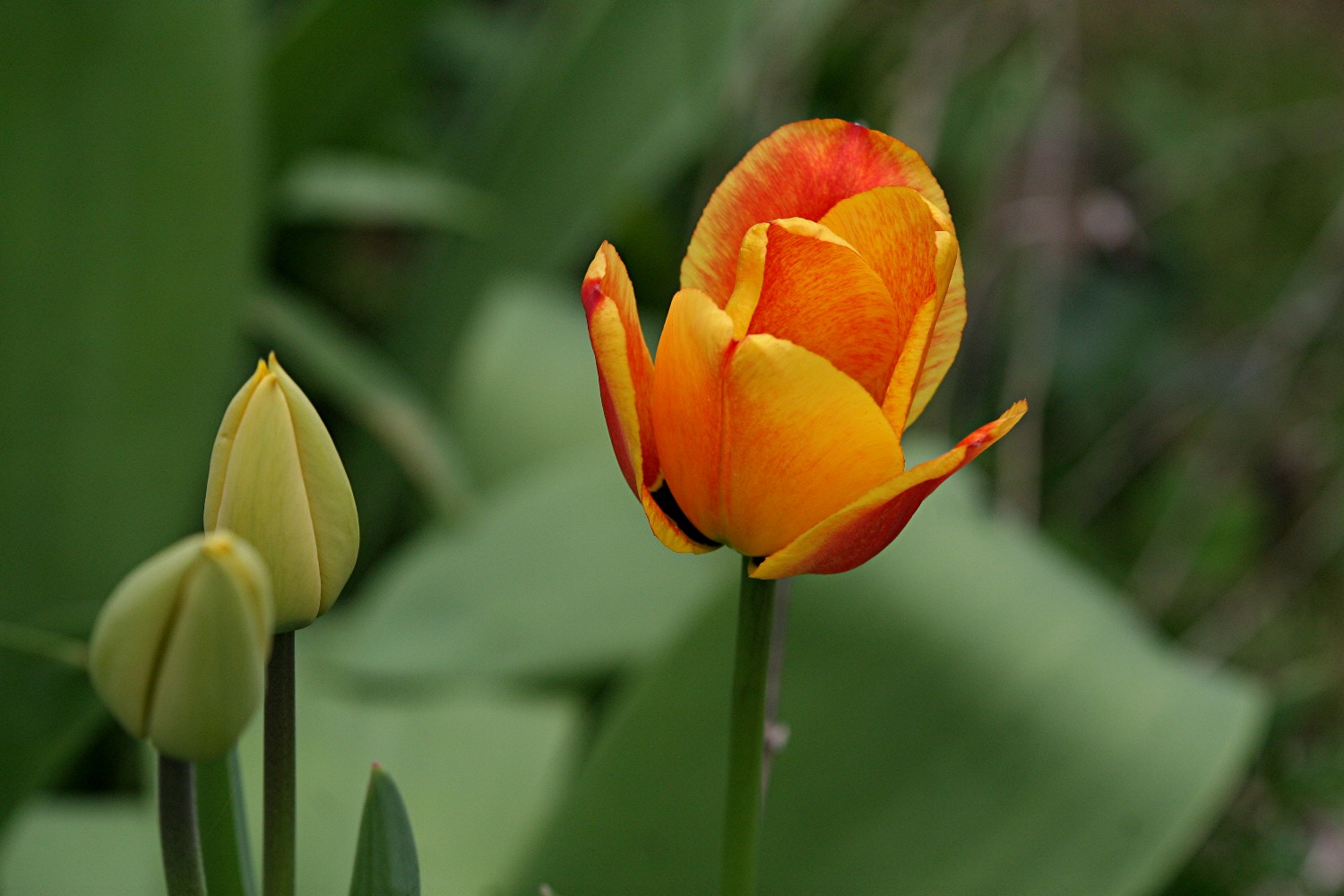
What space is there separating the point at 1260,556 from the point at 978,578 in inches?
29.0

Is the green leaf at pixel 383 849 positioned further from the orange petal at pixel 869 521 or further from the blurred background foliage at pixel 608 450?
the blurred background foliage at pixel 608 450

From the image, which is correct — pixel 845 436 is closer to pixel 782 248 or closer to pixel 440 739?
pixel 782 248

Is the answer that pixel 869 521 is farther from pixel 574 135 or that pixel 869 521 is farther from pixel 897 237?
pixel 574 135

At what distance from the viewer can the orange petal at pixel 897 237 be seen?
235 millimetres

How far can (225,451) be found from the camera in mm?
228

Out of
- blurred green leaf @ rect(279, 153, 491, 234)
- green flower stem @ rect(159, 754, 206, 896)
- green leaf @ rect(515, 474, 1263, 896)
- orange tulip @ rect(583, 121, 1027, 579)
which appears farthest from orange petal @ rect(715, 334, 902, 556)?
blurred green leaf @ rect(279, 153, 491, 234)

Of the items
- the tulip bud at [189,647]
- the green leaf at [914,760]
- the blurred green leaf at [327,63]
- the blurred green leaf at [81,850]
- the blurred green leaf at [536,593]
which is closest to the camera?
the tulip bud at [189,647]

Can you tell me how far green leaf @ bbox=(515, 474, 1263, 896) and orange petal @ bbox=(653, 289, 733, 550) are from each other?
0.82ft

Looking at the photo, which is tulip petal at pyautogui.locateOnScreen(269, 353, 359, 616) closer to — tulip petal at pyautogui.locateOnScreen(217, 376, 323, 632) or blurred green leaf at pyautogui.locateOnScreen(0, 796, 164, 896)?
tulip petal at pyautogui.locateOnScreen(217, 376, 323, 632)

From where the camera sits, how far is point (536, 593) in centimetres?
78

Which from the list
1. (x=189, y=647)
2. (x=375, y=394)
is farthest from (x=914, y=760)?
(x=375, y=394)

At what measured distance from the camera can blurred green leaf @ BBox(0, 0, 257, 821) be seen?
0.64 meters

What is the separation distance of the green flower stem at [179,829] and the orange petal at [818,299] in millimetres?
122

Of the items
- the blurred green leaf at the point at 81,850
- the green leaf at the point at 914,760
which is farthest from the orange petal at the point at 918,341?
the blurred green leaf at the point at 81,850
